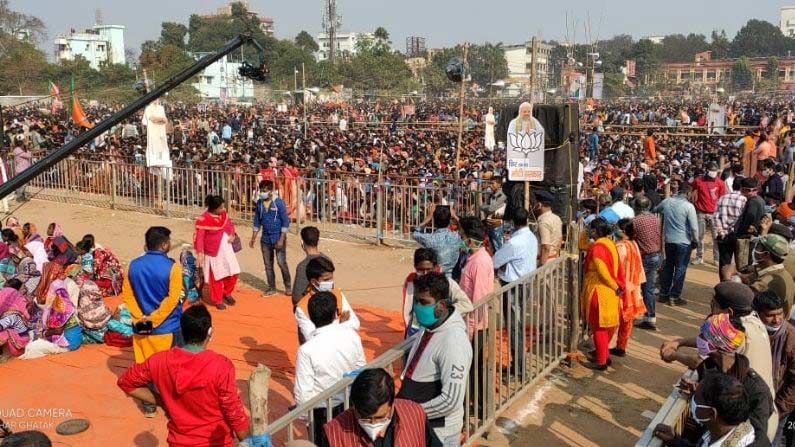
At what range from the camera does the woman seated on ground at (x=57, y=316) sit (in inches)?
278

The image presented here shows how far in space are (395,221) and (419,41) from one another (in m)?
108

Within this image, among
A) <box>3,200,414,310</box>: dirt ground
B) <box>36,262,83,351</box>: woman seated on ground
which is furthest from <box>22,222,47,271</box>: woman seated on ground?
<box>36,262,83,351</box>: woman seated on ground

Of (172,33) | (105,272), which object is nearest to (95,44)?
(172,33)

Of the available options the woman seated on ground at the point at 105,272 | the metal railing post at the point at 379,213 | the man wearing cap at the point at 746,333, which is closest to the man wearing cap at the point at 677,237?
the man wearing cap at the point at 746,333

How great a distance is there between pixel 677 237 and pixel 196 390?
663 cm

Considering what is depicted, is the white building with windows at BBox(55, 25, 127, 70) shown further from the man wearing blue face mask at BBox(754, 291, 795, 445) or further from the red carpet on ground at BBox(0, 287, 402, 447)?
the man wearing blue face mask at BBox(754, 291, 795, 445)

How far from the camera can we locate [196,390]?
139 inches

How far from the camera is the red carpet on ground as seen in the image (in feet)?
18.0

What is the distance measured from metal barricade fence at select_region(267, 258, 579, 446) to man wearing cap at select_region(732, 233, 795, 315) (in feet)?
5.29

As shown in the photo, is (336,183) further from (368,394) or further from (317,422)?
(368,394)

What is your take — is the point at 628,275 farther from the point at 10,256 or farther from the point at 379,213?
the point at 10,256

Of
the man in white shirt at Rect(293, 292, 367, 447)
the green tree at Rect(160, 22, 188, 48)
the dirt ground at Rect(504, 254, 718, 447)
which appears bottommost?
the dirt ground at Rect(504, 254, 718, 447)

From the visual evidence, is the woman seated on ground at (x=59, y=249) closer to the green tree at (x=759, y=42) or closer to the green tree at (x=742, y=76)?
the green tree at (x=742, y=76)

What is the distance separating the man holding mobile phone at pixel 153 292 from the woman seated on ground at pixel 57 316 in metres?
2.06
